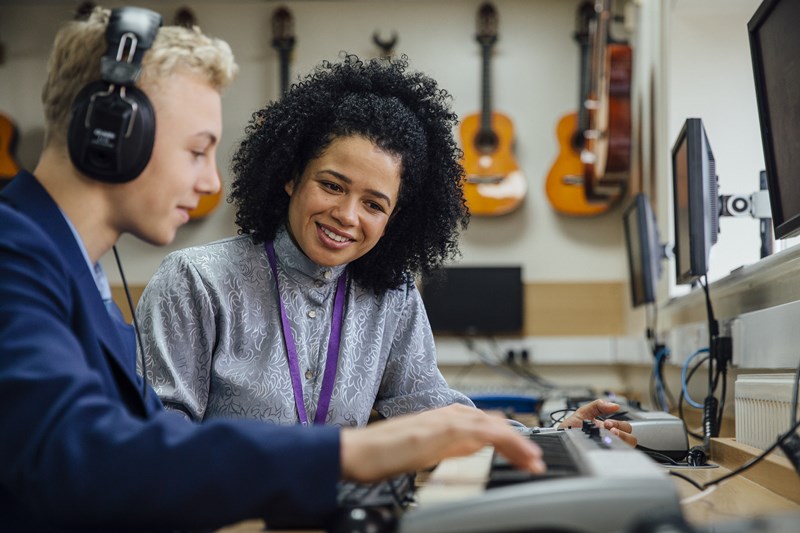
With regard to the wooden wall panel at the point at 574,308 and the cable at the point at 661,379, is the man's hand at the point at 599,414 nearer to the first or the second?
the cable at the point at 661,379

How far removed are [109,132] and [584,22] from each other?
14.6 feet

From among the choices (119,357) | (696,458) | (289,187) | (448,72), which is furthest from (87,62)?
(448,72)

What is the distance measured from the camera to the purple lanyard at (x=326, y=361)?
5.18 feet

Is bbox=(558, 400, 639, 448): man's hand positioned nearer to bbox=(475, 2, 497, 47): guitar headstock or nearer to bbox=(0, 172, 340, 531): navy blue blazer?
bbox=(0, 172, 340, 531): navy blue blazer

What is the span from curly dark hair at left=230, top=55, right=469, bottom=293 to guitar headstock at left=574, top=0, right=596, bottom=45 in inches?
127

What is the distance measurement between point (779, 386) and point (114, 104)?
99 centimetres

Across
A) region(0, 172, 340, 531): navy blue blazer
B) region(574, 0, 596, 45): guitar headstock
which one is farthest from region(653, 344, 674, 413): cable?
region(574, 0, 596, 45): guitar headstock

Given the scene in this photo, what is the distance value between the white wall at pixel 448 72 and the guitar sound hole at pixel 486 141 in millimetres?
182

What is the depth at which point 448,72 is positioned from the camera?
198 inches

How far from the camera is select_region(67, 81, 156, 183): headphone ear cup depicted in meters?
0.83

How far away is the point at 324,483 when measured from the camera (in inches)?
29.4

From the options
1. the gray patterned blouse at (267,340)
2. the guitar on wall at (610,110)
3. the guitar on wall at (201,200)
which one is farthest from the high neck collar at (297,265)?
the guitar on wall at (201,200)

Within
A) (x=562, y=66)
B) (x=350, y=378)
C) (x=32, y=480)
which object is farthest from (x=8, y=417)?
(x=562, y=66)

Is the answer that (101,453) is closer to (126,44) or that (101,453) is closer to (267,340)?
(126,44)
